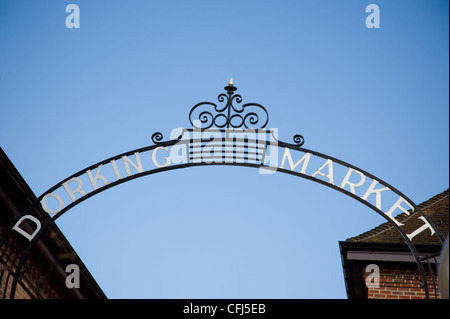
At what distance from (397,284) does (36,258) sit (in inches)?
251

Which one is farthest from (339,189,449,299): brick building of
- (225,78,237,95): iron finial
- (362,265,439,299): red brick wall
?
(225,78,237,95): iron finial

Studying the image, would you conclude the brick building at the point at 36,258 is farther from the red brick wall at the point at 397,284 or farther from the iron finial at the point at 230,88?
the red brick wall at the point at 397,284

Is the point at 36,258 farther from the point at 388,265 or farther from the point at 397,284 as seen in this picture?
the point at 397,284

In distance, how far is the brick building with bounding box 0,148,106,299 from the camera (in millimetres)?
10789

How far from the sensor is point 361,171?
938 centimetres

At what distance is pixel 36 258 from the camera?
12852 millimetres

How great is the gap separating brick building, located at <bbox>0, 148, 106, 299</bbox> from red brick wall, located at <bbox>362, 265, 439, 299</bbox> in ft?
18.3

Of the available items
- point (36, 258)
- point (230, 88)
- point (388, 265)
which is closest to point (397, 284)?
point (388, 265)

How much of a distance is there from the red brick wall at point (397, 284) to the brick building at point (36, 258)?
5580mm

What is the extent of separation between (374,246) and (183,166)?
15.2 ft

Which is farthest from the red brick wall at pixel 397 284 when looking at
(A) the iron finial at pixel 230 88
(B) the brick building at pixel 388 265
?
(A) the iron finial at pixel 230 88

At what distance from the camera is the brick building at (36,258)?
425 inches
